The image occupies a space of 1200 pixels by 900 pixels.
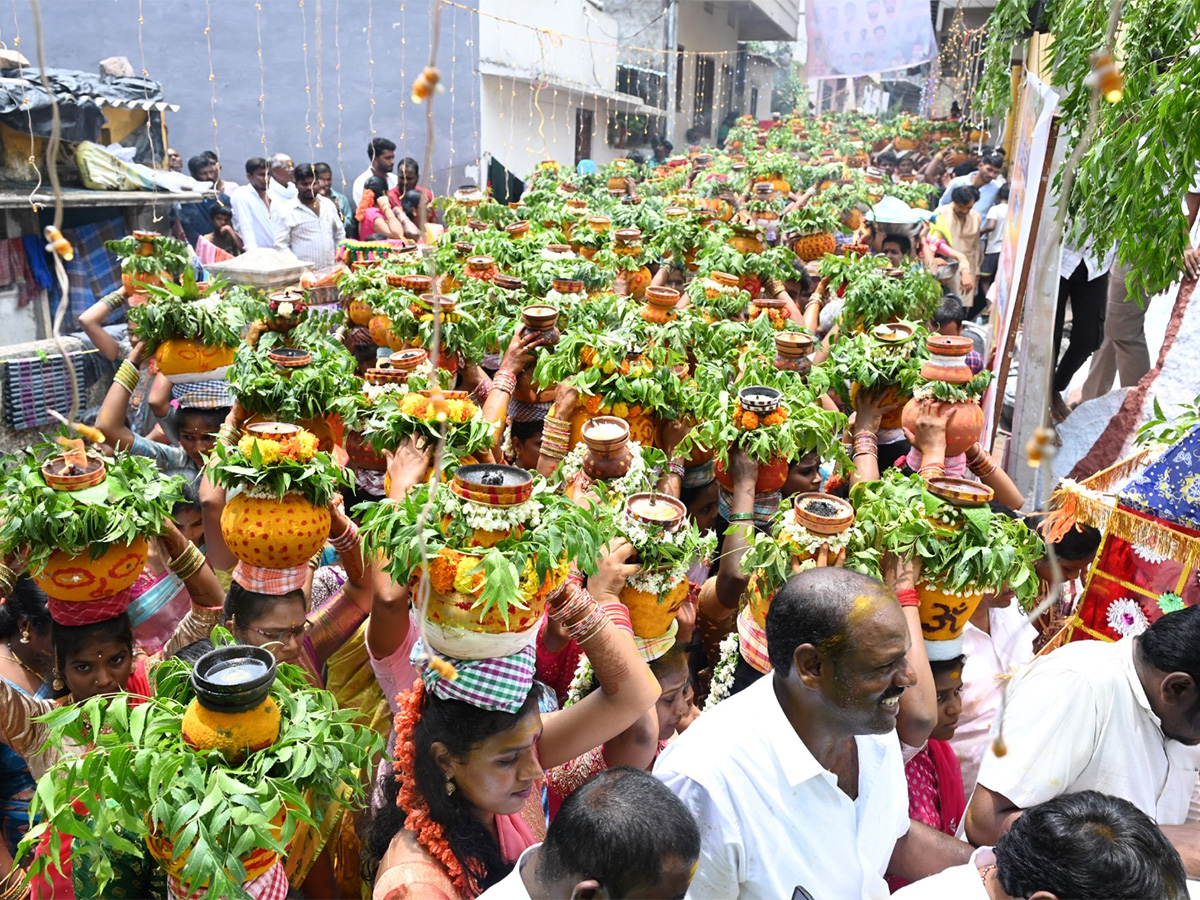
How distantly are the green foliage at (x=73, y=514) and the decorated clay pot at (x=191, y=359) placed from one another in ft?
5.74

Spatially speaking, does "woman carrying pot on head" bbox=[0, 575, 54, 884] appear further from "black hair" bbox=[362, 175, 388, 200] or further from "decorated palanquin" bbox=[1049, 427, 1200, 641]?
"black hair" bbox=[362, 175, 388, 200]

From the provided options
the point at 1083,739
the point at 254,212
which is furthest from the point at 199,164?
the point at 1083,739

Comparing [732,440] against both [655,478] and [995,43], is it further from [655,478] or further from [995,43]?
[995,43]

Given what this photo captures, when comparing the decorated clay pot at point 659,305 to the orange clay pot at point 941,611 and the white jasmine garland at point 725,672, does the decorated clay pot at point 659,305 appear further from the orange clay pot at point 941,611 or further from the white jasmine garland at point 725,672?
the orange clay pot at point 941,611

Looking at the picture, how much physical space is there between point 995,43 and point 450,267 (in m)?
5.05

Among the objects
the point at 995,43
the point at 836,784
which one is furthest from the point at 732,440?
the point at 995,43

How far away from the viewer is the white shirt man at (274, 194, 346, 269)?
38.9ft

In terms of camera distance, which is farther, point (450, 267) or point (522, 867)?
point (450, 267)

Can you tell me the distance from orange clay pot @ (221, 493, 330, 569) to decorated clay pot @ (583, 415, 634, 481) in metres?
0.97

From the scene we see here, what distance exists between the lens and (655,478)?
3.85 metres

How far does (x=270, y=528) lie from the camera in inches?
129

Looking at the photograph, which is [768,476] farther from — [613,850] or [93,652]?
[93,652]

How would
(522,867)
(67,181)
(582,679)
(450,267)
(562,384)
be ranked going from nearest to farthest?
(522,867)
(582,679)
(562,384)
(450,267)
(67,181)

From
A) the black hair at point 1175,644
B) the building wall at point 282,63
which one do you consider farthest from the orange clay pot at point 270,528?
the building wall at point 282,63
